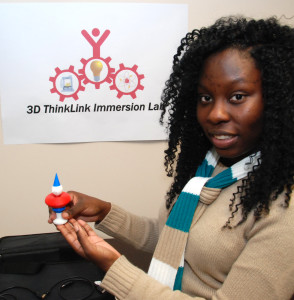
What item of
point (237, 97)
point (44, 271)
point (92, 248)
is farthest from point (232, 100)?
point (44, 271)

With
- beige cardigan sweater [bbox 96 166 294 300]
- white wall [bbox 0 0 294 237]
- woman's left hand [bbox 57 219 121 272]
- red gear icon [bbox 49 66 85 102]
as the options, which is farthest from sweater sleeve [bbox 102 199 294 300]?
red gear icon [bbox 49 66 85 102]

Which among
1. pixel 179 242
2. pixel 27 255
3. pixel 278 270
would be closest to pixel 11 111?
pixel 27 255

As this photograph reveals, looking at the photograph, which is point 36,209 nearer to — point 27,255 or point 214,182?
point 27,255

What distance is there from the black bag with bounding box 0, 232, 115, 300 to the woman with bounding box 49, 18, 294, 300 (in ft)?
0.70

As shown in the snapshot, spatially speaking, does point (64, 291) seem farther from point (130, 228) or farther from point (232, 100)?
point (232, 100)

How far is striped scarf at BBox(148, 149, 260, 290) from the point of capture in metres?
0.72

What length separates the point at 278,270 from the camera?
0.58 meters

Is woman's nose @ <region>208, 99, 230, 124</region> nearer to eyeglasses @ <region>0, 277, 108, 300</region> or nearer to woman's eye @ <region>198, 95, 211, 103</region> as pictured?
woman's eye @ <region>198, 95, 211, 103</region>

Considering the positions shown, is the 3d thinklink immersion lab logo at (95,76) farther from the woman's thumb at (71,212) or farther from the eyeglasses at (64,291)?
the eyeglasses at (64,291)

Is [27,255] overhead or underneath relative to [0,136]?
underneath

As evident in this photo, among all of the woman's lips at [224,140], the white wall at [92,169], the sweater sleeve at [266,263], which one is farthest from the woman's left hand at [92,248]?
the white wall at [92,169]

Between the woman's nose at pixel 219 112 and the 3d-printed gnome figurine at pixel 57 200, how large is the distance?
40cm

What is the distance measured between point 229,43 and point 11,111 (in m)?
0.83

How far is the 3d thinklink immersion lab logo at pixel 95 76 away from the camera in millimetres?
1142
